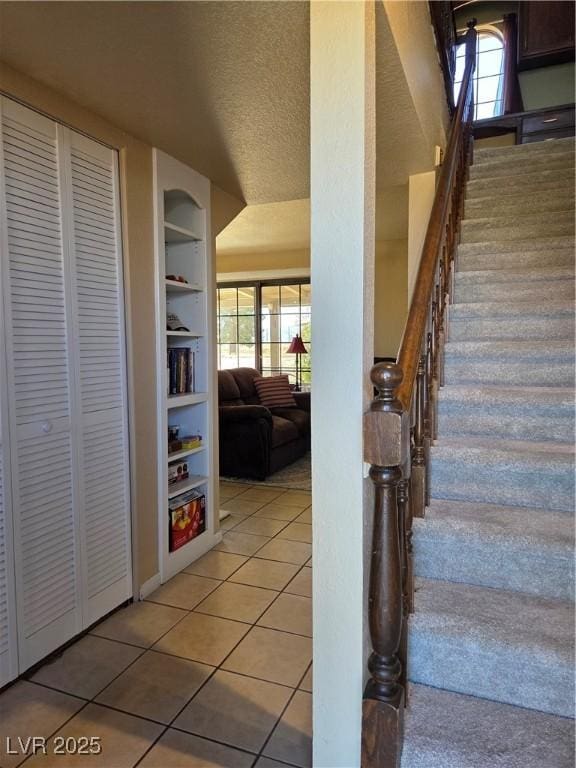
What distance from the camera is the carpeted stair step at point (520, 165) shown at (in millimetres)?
3785

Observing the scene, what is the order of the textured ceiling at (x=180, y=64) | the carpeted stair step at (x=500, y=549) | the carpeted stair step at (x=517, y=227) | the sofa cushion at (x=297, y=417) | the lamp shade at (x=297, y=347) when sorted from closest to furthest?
1. the textured ceiling at (x=180, y=64)
2. the carpeted stair step at (x=500, y=549)
3. the carpeted stair step at (x=517, y=227)
4. the sofa cushion at (x=297, y=417)
5. the lamp shade at (x=297, y=347)

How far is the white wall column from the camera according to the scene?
1.19 meters

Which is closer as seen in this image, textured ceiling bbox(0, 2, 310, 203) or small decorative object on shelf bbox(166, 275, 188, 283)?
textured ceiling bbox(0, 2, 310, 203)

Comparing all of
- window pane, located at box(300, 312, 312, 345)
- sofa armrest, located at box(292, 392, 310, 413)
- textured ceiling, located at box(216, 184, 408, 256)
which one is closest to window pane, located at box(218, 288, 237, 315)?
textured ceiling, located at box(216, 184, 408, 256)

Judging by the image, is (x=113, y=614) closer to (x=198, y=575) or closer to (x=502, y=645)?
(x=198, y=575)

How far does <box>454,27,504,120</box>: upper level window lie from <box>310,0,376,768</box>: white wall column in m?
5.38

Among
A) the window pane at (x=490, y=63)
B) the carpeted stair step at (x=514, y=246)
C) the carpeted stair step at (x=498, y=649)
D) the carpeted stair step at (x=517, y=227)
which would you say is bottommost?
the carpeted stair step at (x=498, y=649)

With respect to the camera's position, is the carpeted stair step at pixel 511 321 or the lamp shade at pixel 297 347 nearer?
the carpeted stair step at pixel 511 321

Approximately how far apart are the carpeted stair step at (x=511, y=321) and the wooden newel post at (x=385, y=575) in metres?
1.59

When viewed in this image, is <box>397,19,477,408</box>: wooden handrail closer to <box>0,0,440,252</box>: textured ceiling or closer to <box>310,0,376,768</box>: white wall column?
<box>310,0,376,768</box>: white wall column

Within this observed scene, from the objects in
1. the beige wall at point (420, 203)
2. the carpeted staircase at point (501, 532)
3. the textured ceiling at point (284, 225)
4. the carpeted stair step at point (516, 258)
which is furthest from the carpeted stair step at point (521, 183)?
the beige wall at point (420, 203)

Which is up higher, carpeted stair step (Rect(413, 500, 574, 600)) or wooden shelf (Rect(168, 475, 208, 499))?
carpeted stair step (Rect(413, 500, 574, 600))

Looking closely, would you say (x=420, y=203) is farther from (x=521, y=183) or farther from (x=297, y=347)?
(x=297, y=347)

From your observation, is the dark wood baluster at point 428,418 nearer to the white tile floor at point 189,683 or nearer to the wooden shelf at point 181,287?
the white tile floor at point 189,683
